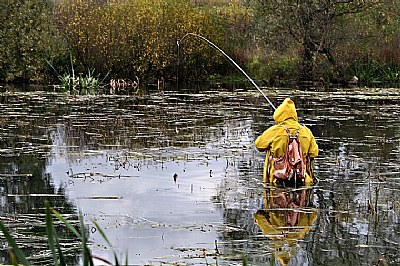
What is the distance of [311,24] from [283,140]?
21493 mm

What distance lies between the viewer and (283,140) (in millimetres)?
7855

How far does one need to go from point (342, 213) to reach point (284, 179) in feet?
3.96

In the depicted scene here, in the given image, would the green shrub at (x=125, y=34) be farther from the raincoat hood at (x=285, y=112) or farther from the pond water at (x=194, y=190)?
the raincoat hood at (x=285, y=112)

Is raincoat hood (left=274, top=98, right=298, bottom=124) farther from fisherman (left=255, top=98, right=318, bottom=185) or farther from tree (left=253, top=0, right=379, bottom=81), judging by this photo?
tree (left=253, top=0, right=379, bottom=81)

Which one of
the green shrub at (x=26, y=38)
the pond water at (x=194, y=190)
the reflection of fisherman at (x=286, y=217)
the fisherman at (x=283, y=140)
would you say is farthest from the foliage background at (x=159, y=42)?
the reflection of fisherman at (x=286, y=217)

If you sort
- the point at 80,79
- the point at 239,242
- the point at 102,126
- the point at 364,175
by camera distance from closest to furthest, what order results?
the point at 239,242, the point at 364,175, the point at 102,126, the point at 80,79

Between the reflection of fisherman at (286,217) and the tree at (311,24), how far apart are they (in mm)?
21355

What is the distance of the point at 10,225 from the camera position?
6.11 meters

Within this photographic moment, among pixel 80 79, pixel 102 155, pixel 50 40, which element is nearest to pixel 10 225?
pixel 102 155

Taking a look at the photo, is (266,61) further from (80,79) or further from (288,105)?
(288,105)

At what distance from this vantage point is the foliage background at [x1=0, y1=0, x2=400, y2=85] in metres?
28.6

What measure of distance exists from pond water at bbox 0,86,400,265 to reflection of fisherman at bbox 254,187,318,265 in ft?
0.05

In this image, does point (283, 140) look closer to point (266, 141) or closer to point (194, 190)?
point (266, 141)

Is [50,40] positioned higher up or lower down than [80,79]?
higher up
